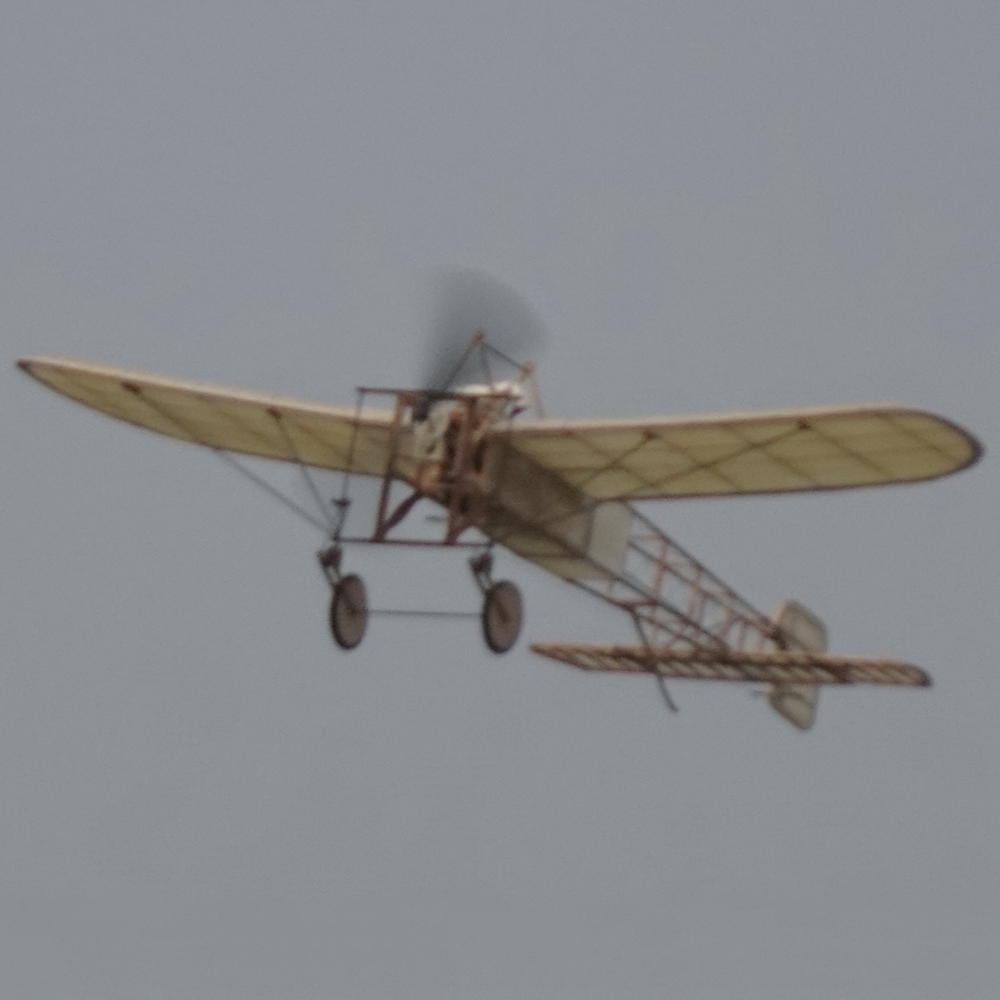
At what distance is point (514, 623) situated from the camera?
33.3 metres

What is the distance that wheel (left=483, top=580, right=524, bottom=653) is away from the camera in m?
33.0

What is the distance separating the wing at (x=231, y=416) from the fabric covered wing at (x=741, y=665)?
534 centimetres

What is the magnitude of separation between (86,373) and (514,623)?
5.45 meters

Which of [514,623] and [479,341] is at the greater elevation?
[479,341]

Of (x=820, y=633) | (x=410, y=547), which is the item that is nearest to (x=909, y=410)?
(x=410, y=547)

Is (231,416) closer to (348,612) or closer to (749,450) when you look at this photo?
(348,612)

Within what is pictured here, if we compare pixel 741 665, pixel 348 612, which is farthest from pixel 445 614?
pixel 741 665

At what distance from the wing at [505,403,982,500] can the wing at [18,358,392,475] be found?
176 cm

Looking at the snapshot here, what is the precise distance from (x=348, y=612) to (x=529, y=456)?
2.44 metres

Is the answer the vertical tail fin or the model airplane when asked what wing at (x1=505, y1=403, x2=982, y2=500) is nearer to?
the model airplane

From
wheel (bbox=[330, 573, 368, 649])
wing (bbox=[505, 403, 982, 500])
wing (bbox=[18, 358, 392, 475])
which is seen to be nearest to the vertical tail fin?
wing (bbox=[505, 403, 982, 500])

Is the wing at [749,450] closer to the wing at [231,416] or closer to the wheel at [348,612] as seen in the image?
the wing at [231,416]

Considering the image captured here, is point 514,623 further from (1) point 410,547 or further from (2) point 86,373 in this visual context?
(2) point 86,373

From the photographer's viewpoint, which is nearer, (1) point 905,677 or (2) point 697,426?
(2) point 697,426
